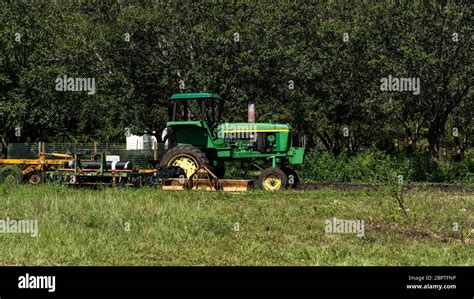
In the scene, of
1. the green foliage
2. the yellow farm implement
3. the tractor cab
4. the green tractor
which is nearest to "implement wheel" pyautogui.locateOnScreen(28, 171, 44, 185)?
the yellow farm implement

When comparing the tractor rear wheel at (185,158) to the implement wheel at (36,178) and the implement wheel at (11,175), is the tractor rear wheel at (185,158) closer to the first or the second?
the implement wheel at (36,178)

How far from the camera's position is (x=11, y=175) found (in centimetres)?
2069

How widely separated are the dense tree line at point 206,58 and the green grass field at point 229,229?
33.2 feet

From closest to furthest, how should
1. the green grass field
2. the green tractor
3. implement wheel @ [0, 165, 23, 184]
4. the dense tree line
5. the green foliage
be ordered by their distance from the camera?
1. the green grass field
2. the green tractor
3. implement wheel @ [0, 165, 23, 184]
4. the green foliage
5. the dense tree line

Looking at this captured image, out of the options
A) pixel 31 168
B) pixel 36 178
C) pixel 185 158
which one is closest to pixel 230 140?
pixel 185 158

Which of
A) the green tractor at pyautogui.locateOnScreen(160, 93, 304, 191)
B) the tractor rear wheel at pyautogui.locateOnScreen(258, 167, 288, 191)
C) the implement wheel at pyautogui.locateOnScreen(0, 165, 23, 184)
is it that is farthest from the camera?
the implement wheel at pyautogui.locateOnScreen(0, 165, 23, 184)

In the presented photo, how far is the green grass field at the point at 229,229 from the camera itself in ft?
28.6

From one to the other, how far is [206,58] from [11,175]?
29.4ft

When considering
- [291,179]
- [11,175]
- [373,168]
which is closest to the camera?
[291,179]

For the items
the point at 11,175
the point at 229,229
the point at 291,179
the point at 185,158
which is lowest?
the point at 229,229

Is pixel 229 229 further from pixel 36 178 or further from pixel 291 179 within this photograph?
pixel 36 178

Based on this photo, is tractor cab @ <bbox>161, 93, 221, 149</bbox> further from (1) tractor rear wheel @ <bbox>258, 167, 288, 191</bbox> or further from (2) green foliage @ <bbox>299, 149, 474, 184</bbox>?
(2) green foliage @ <bbox>299, 149, 474, 184</bbox>

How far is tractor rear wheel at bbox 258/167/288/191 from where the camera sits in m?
19.5

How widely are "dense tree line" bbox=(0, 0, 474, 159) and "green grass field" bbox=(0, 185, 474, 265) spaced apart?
398 inches
